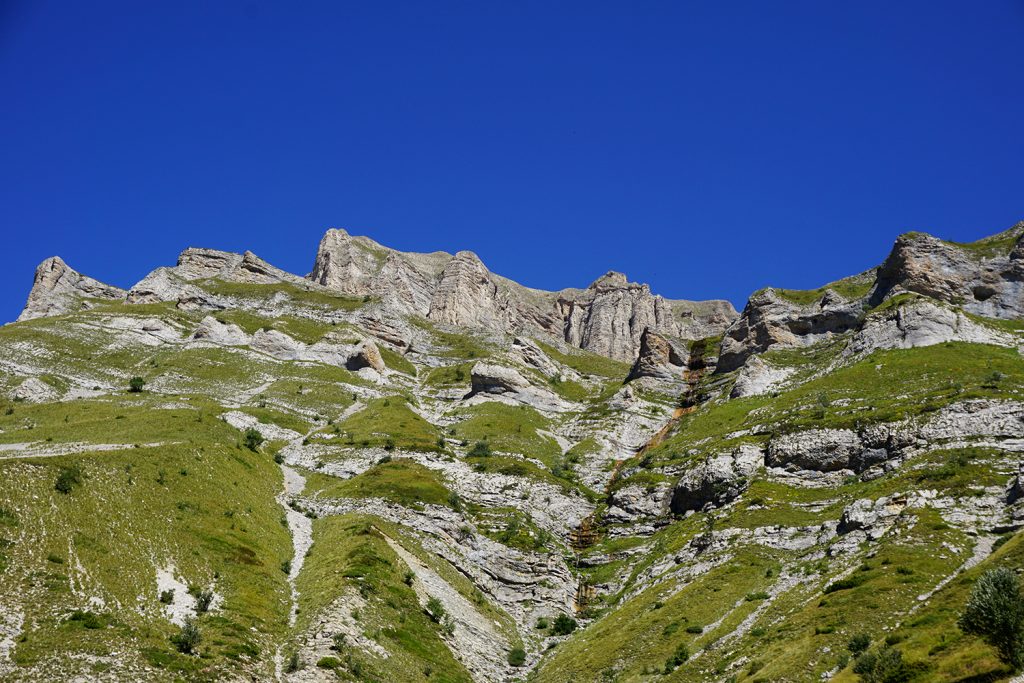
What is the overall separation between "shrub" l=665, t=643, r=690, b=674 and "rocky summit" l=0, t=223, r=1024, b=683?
0.92 ft

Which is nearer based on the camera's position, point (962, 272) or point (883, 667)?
point (883, 667)

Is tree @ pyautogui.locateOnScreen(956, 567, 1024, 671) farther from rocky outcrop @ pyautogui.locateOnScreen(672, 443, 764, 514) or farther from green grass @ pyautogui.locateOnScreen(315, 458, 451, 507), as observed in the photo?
green grass @ pyautogui.locateOnScreen(315, 458, 451, 507)

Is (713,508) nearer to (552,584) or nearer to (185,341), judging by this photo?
(552,584)

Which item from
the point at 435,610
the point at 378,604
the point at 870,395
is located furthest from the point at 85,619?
the point at 870,395

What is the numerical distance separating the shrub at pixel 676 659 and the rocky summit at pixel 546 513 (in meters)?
0.28

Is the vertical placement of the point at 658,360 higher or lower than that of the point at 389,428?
higher

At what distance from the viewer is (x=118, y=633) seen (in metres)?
38.3

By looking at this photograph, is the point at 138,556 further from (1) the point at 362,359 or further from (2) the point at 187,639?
(1) the point at 362,359

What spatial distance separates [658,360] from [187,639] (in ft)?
459

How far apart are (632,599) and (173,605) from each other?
128 feet

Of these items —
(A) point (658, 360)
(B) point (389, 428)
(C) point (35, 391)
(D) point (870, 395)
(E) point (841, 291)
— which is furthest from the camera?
(A) point (658, 360)

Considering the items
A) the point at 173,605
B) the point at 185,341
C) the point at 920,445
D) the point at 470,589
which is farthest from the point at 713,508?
the point at 185,341

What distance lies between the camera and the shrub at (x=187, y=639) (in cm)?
3950

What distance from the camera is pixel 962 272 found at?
125m
